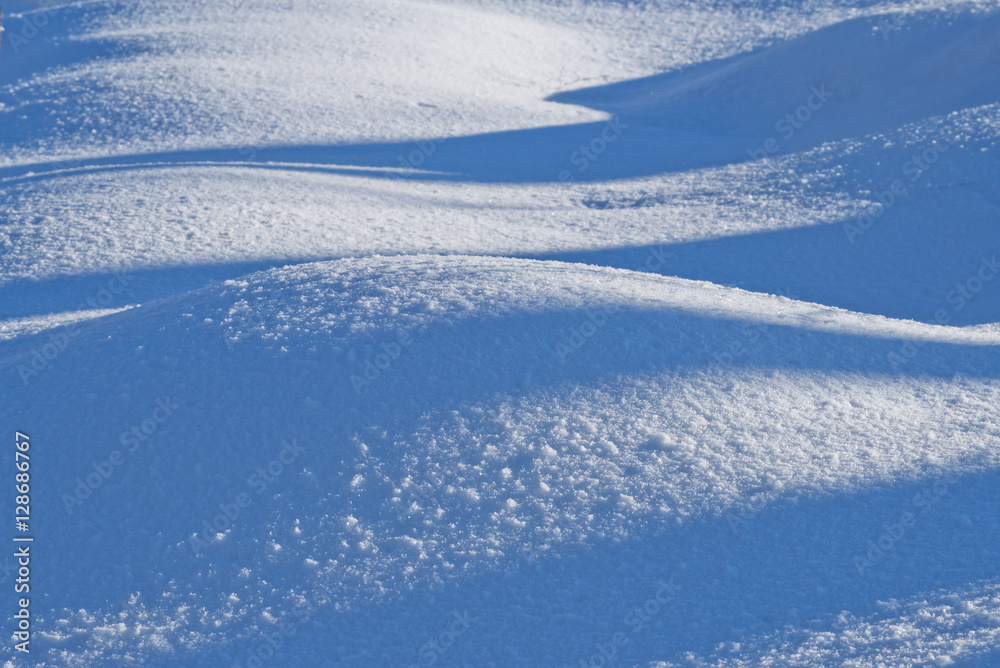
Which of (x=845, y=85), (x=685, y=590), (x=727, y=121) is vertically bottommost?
(x=685, y=590)

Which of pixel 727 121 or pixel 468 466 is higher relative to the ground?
pixel 727 121

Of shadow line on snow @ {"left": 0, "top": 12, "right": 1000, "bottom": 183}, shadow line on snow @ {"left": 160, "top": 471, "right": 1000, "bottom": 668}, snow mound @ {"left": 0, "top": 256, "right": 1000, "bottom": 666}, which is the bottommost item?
shadow line on snow @ {"left": 160, "top": 471, "right": 1000, "bottom": 668}

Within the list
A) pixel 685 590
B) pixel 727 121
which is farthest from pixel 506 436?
pixel 727 121

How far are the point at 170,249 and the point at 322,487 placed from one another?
435 centimetres

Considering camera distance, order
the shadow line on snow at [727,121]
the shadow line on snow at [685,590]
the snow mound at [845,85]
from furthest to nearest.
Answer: the snow mound at [845,85] → the shadow line on snow at [727,121] → the shadow line on snow at [685,590]

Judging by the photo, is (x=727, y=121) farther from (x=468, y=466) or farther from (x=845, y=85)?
(x=468, y=466)

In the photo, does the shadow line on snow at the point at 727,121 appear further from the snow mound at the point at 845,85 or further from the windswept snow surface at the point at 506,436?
the windswept snow surface at the point at 506,436

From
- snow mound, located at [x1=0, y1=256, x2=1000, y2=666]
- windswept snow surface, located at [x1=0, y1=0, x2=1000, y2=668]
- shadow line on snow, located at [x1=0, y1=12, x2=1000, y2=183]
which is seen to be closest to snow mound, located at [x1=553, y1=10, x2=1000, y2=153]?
shadow line on snow, located at [x1=0, y1=12, x2=1000, y2=183]

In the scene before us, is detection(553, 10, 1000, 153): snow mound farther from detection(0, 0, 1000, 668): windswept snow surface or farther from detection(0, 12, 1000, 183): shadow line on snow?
detection(0, 0, 1000, 668): windswept snow surface

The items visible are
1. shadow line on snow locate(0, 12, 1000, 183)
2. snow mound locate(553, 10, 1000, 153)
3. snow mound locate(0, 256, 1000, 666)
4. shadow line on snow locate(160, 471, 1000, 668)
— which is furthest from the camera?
snow mound locate(553, 10, 1000, 153)

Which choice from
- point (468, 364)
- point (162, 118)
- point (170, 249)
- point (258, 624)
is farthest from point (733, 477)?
point (162, 118)

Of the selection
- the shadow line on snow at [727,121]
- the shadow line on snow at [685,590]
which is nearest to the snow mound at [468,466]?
the shadow line on snow at [685,590]

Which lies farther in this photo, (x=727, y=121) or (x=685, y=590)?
(x=727, y=121)

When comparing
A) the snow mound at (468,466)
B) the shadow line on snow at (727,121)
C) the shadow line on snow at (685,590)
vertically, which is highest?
the shadow line on snow at (727,121)
